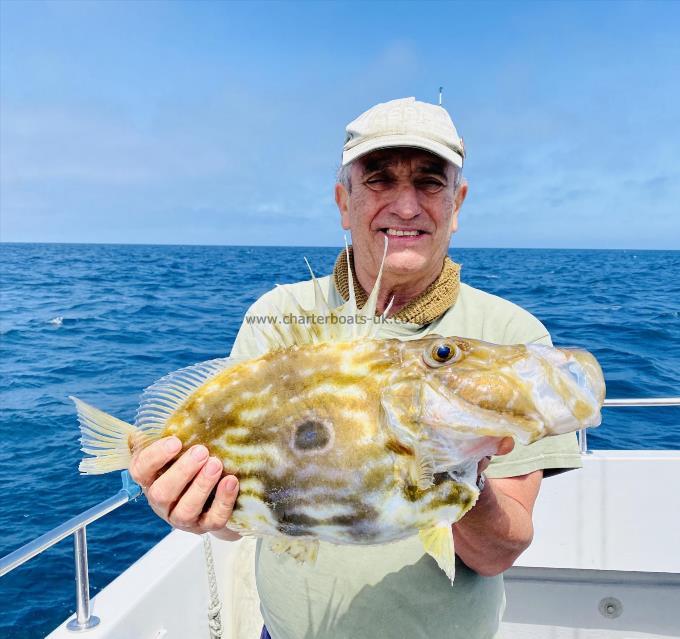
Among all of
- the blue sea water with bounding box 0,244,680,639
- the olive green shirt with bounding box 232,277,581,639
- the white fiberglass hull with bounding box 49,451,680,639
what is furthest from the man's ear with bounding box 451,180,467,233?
the blue sea water with bounding box 0,244,680,639

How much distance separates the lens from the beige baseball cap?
8.61 ft

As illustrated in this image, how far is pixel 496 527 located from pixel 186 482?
1103mm

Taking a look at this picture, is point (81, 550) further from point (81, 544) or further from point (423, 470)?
point (423, 470)

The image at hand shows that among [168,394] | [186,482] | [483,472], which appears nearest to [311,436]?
[186,482]

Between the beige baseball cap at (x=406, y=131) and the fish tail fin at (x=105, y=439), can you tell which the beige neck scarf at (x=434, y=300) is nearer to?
the beige baseball cap at (x=406, y=131)

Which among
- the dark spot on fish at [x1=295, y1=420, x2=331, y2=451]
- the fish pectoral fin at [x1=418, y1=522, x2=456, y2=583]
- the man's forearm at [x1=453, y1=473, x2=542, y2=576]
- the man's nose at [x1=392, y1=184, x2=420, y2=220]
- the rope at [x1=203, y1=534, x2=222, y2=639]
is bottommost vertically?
the rope at [x1=203, y1=534, x2=222, y2=639]

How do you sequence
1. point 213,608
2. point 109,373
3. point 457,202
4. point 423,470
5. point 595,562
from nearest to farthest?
point 423,470 → point 457,202 → point 213,608 → point 595,562 → point 109,373

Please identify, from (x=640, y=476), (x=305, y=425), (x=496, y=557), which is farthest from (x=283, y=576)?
(x=640, y=476)

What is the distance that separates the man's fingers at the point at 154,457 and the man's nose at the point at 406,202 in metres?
1.42

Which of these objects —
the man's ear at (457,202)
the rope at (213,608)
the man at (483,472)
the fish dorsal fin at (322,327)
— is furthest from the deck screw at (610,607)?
the fish dorsal fin at (322,327)

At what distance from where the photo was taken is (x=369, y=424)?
5.78ft

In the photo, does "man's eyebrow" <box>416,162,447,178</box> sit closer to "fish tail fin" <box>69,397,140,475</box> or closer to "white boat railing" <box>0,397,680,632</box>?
"fish tail fin" <box>69,397,140,475</box>

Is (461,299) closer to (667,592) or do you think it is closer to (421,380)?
(421,380)

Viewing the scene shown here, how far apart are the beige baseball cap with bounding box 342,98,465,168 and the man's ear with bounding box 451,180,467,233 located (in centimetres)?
21
